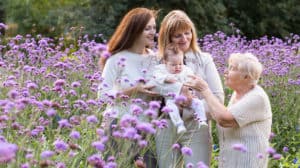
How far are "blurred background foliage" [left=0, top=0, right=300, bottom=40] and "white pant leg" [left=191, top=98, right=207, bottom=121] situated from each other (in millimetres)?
8047

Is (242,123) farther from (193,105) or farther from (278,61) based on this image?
(278,61)

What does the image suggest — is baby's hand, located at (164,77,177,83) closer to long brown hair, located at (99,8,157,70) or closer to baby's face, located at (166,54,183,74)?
baby's face, located at (166,54,183,74)

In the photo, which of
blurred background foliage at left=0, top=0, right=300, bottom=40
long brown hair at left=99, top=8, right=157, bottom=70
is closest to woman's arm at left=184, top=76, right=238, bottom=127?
long brown hair at left=99, top=8, right=157, bottom=70

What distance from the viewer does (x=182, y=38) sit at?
3.59 metres

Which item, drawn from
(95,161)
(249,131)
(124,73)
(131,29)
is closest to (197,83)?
(249,131)

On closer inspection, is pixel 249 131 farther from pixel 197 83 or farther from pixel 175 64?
pixel 175 64

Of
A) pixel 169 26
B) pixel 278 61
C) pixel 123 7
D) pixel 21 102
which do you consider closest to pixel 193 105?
pixel 169 26

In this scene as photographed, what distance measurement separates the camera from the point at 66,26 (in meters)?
13.1

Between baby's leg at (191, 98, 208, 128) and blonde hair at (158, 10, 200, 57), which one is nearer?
baby's leg at (191, 98, 208, 128)

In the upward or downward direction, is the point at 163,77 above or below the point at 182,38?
below

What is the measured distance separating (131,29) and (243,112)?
0.94 meters

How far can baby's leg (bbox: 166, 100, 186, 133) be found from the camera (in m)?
3.39

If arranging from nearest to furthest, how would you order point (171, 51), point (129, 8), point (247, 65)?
1. point (247, 65)
2. point (171, 51)
3. point (129, 8)

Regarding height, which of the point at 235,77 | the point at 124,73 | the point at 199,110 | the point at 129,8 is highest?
the point at 235,77
